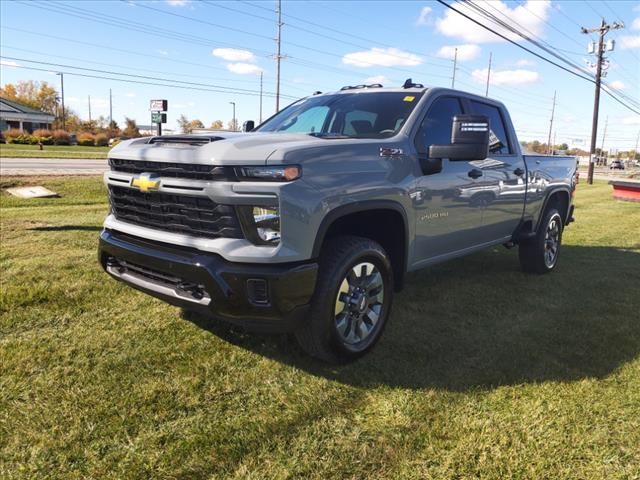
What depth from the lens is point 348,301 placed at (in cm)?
336

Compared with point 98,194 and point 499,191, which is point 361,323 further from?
point 98,194

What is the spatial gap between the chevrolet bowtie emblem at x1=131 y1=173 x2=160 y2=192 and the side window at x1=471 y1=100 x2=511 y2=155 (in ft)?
10.7

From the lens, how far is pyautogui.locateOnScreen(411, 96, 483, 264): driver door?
3.93 meters

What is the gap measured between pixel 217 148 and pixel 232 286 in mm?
798

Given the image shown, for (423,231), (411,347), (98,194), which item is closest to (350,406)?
(411,347)

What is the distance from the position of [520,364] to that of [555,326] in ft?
3.33

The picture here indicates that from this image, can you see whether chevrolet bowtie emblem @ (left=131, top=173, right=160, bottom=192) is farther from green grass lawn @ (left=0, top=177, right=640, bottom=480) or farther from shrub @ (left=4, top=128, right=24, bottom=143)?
shrub @ (left=4, top=128, right=24, bottom=143)

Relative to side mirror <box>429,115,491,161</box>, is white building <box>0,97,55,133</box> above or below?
above

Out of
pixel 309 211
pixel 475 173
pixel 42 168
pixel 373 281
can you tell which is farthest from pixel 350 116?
pixel 42 168

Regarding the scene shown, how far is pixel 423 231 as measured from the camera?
13.1 feet

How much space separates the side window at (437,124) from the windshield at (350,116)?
17 centimetres

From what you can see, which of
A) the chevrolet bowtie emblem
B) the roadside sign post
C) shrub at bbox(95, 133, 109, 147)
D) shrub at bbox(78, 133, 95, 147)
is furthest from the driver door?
shrub at bbox(95, 133, 109, 147)

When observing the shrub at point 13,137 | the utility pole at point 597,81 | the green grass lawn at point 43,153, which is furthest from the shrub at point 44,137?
the utility pole at point 597,81

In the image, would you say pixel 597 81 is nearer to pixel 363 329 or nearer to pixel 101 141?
pixel 363 329
